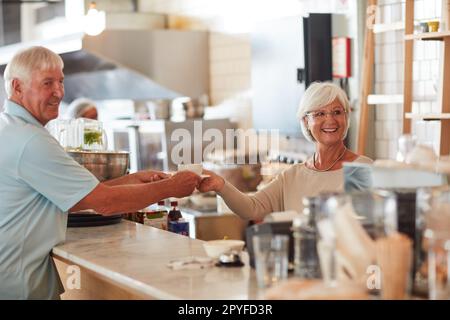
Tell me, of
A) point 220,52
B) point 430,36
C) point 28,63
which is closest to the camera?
point 28,63

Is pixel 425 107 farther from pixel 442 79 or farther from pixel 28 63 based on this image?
pixel 28 63

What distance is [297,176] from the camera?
3.99 metres

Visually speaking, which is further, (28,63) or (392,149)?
(392,149)

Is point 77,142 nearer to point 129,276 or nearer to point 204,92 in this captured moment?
point 129,276

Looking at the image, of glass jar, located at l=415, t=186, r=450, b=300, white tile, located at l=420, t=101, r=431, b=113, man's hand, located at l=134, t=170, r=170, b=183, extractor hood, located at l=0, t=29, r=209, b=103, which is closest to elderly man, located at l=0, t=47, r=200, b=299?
man's hand, located at l=134, t=170, r=170, b=183

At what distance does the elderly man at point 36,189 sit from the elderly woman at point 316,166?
0.77m

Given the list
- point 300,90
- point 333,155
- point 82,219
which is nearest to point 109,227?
point 82,219

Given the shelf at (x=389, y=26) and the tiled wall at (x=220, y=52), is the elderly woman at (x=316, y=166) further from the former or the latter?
the tiled wall at (x=220, y=52)

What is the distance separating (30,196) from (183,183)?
0.68m

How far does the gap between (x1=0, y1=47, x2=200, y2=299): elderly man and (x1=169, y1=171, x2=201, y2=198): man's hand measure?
0.52 ft

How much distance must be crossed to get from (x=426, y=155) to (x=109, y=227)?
1.79 m

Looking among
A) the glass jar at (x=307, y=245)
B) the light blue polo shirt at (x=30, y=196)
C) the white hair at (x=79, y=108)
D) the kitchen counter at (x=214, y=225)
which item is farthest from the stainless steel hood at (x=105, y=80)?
the glass jar at (x=307, y=245)

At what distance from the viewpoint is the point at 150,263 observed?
281cm

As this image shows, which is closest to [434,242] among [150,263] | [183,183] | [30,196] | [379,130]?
[150,263]
